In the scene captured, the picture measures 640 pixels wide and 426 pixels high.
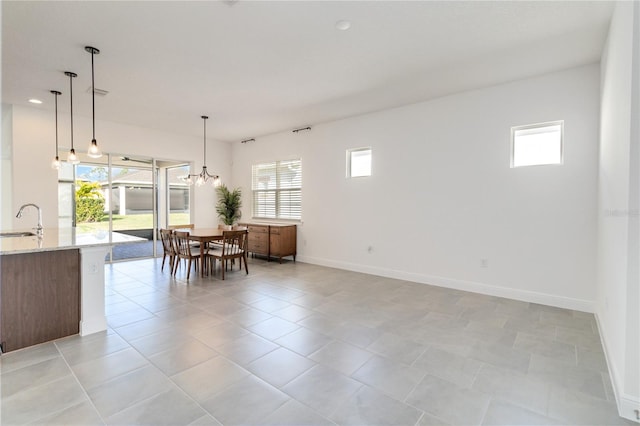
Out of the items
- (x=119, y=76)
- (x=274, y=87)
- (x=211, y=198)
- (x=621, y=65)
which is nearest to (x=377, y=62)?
(x=274, y=87)

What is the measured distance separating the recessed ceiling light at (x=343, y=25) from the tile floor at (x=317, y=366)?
9.55 feet

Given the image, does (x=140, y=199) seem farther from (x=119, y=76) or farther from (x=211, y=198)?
(x=119, y=76)

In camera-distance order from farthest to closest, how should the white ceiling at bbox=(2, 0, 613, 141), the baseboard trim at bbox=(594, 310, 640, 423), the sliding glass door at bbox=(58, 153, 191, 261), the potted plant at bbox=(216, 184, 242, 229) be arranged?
the potted plant at bbox=(216, 184, 242, 229) → the sliding glass door at bbox=(58, 153, 191, 261) → the white ceiling at bbox=(2, 0, 613, 141) → the baseboard trim at bbox=(594, 310, 640, 423)

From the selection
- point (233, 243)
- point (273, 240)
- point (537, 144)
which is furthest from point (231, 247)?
point (537, 144)

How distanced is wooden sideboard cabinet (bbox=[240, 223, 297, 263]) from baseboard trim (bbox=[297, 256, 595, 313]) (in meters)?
0.98

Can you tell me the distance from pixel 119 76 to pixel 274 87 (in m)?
1.96

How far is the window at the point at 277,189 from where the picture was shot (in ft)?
22.7

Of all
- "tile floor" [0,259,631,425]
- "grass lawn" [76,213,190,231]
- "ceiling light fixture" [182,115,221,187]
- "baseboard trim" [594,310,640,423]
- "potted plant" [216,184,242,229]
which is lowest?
"tile floor" [0,259,631,425]

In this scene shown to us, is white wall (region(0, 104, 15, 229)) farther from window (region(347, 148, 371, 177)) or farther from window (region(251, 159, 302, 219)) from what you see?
window (region(347, 148, 371, 177))

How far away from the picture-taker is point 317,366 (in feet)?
7.86

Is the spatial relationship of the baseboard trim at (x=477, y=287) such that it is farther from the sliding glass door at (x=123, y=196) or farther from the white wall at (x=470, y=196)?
the sliding glass door at (x=123, y=196)

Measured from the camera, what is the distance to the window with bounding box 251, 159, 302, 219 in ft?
22.7

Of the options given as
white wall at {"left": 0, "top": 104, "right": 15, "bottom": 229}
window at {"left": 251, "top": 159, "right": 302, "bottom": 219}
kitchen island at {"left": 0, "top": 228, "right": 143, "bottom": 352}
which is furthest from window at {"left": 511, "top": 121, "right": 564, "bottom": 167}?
white wall at {"left": 0, "top": 104, "right": 15, "bottom": 229}

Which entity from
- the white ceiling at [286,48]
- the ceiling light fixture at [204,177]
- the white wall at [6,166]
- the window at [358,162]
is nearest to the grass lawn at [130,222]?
the white wall at [6,166]
